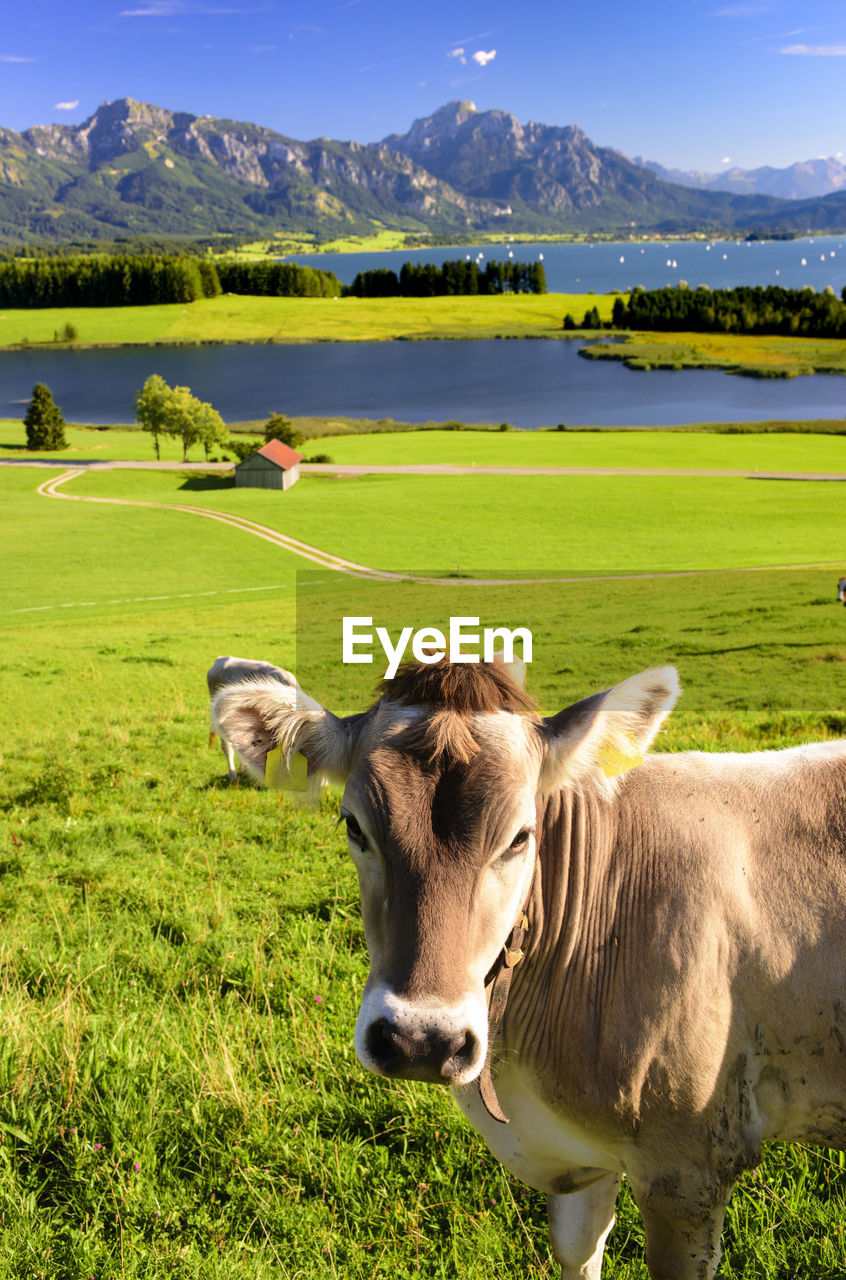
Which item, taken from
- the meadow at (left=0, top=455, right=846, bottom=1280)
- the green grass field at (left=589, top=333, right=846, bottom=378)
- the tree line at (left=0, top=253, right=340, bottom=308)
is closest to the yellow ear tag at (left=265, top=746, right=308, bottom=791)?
the meadow at (left=0, top=455, right=846, bottom=1280)

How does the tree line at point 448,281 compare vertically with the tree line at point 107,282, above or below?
above

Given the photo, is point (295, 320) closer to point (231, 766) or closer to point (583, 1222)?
point (231, 766)

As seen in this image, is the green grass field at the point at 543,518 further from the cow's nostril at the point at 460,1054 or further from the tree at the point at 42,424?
the cow's nostril at the point at 460,1054

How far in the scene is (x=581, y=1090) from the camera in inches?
107

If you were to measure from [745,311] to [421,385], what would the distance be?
60242 mm

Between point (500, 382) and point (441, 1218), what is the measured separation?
368ft

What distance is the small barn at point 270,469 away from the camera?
60281mm

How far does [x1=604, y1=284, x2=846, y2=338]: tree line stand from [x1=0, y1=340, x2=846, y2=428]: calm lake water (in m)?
21.1

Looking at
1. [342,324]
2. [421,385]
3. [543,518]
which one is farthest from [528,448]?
[342,324]

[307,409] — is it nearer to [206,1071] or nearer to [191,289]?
[191,289]

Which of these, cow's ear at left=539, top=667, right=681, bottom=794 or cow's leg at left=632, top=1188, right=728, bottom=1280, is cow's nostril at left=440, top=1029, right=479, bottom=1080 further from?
cow's leg at left=632, top=1188, right=728, bottom=1280

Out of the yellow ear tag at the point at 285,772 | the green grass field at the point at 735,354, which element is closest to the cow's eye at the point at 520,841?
the yellow ear tag at the point at 285,772

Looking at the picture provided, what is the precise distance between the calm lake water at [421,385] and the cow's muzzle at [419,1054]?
288 ft

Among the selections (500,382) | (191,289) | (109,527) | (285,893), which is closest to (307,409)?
(500,382)
